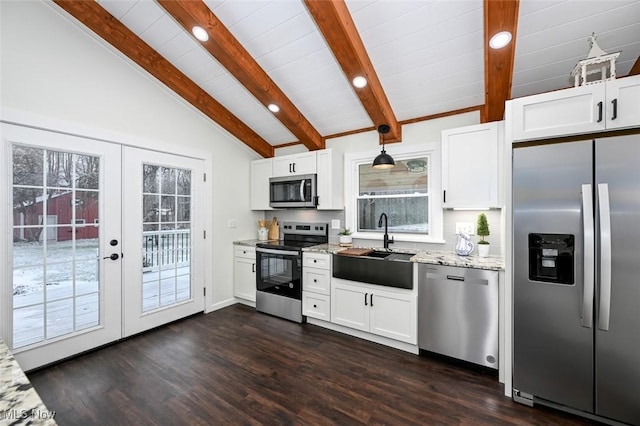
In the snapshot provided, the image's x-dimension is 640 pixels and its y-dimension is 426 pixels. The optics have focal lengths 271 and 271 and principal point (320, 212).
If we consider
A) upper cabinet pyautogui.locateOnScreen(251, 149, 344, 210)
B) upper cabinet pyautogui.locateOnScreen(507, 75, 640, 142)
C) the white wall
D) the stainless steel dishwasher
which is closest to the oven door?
the white wall

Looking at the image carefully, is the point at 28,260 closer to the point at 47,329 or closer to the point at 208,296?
the point at 47,329

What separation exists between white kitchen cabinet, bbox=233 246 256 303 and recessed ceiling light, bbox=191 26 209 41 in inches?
97.9

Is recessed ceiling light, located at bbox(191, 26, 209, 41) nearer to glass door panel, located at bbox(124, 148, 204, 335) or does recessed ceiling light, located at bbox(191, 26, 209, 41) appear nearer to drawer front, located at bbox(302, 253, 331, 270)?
glass door panel, located at bbox(124, 148, 204, 335)

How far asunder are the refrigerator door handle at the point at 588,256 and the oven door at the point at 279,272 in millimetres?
2521

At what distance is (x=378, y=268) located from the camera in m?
2.76

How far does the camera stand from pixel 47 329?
94.8 inches

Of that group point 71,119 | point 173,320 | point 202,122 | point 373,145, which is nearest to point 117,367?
point 173,320

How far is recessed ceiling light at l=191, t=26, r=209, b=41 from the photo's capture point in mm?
2294

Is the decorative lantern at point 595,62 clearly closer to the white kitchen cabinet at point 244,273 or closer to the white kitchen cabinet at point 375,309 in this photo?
the white kitchen cabinet at point 375,309

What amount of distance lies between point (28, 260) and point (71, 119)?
1.31 metres

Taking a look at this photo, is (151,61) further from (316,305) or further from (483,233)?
(483,233)

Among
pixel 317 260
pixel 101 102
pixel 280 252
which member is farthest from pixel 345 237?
pixel 101 102

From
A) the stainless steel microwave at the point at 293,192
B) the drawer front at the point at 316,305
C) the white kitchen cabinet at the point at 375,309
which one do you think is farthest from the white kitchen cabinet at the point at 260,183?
the white kitchen cabinet at the point at 375,309

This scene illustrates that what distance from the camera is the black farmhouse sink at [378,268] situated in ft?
8.63
